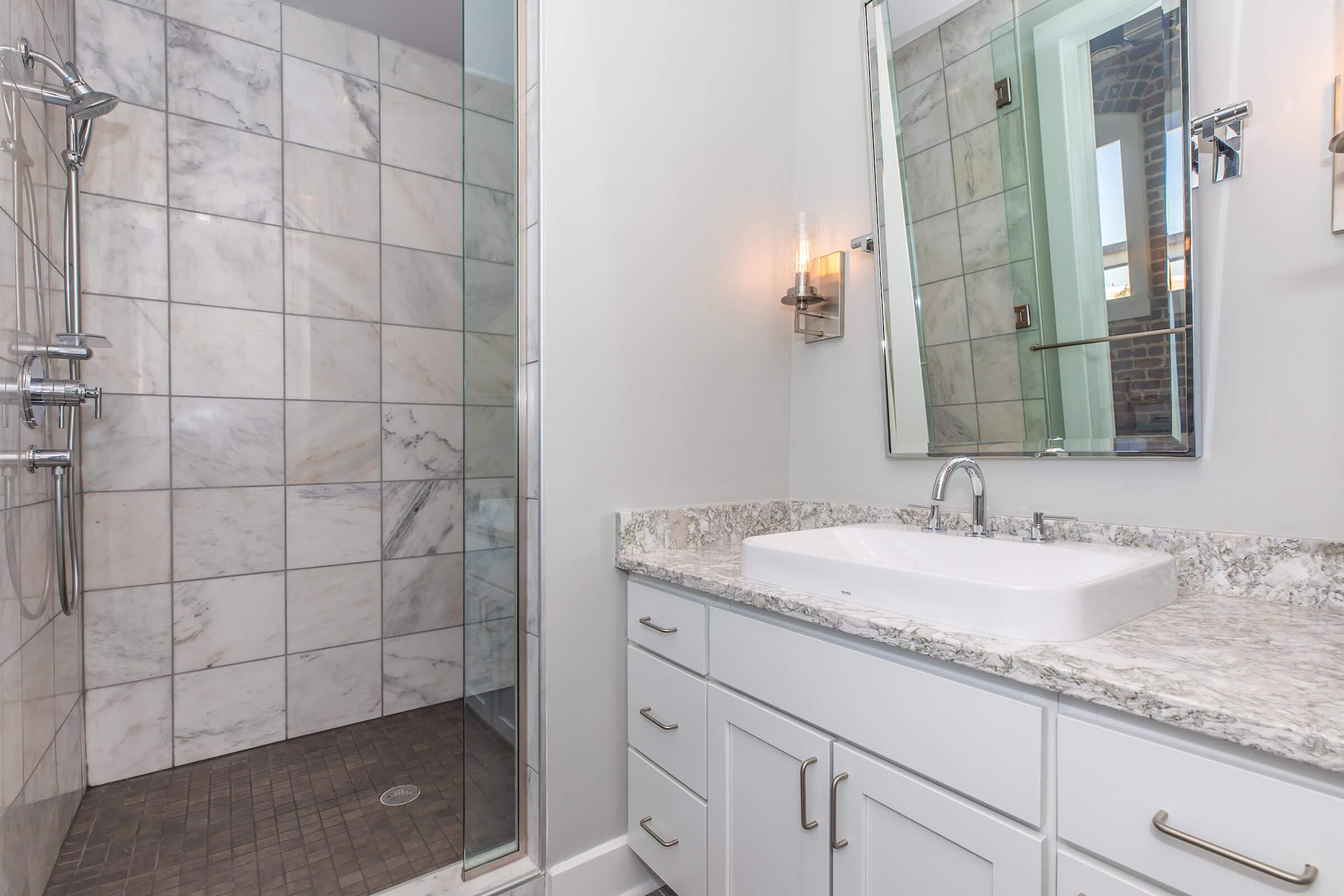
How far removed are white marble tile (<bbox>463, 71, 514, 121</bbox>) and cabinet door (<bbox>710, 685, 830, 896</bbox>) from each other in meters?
1.33

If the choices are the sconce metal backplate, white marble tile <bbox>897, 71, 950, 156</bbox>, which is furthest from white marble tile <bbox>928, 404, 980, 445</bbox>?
white marble tile <bbox>897, 71, 950, 156</bbox>

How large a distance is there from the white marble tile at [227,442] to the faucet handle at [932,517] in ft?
6.81

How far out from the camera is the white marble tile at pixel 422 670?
246 centimetres

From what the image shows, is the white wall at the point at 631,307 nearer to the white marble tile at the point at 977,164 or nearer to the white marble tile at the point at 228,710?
the white marble tile at the point at 977,164

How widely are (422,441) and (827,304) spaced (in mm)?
1645

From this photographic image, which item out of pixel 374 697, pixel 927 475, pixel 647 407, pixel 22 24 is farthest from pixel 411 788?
pixel 22 24

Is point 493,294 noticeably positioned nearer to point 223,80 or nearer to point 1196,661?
point 1196,661

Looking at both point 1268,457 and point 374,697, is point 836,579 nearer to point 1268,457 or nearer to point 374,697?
point 1268,457

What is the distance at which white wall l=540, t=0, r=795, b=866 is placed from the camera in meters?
1.45

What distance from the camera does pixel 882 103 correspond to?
64.5 inches

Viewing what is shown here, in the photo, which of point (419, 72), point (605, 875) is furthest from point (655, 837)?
point (419, 72)

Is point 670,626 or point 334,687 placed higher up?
point 670,626

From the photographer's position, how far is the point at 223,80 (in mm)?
2148

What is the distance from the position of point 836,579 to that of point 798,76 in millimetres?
1570
